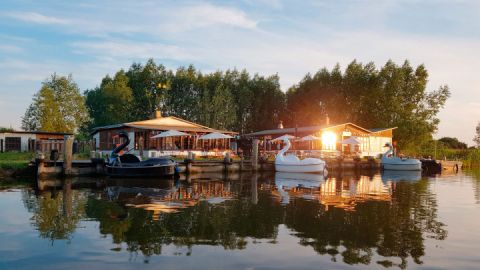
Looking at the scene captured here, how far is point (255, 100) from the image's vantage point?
68.2m

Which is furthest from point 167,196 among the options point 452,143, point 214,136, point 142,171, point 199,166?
point 452,143

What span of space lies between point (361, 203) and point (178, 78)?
51.9 m

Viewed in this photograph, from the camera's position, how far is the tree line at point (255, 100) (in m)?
61.0

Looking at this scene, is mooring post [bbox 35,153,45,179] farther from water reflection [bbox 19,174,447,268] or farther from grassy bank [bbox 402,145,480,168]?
grassy bank [bbox 402,145,480,168]

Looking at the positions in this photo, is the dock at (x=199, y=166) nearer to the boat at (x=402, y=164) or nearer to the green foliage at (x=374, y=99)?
the boat at (x=402, y=164)

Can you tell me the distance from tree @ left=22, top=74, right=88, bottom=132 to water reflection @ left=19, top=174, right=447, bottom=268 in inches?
1542

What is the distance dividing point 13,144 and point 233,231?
125 ft

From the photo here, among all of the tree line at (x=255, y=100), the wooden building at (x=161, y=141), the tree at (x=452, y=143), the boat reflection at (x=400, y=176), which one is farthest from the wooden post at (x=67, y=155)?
→ the tree at (x=452, y=143)

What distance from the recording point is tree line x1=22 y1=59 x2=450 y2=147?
60969mm

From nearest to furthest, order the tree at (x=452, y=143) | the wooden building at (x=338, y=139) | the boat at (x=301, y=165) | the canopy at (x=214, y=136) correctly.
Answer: the boat at (x=301, y=165)
the canopy at (x=214, y=136)
the wooden building at (x=338, y=139)
the tree at (x=452, y=143)

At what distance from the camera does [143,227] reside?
40.4 feet

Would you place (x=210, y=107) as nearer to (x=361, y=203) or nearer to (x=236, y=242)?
(x=361, y=203)

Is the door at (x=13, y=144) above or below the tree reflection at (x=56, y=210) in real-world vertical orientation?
above

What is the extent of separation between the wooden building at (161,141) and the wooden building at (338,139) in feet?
35.2
